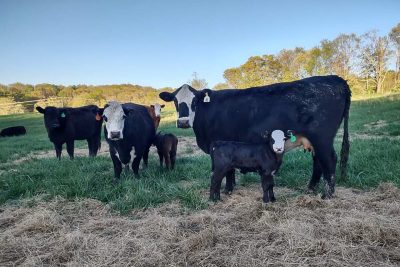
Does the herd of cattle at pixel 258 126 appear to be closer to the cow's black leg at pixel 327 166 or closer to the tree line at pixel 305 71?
the cow's black leg at pixel 327 166

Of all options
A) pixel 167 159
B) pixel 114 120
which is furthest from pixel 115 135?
pixel 167 159

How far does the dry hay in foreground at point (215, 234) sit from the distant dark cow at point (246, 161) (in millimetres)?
285

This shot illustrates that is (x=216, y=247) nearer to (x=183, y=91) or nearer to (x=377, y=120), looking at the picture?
(x=183, y=91)

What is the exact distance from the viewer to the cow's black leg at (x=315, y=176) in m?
5.38

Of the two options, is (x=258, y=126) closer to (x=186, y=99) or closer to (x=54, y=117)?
(x=186, y=99)

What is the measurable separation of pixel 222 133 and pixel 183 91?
118 cm

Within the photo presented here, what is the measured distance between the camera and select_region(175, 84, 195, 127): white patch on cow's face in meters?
6.05

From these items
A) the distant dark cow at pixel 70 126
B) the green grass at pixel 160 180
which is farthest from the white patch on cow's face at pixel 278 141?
the distant dark cow at pixel 70 126

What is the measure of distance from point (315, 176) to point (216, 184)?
1.80 metres

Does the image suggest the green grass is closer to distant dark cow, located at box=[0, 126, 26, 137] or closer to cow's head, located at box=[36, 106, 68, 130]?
cow's head, located at box=[36, 106, 68, 130]

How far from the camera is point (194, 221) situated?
4.09 m

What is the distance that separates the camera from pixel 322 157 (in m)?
5.03

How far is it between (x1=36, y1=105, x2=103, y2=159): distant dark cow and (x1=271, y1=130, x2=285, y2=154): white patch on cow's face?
661cm

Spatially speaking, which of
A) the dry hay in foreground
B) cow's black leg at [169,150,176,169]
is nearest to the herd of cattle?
the dry hay in foreground
